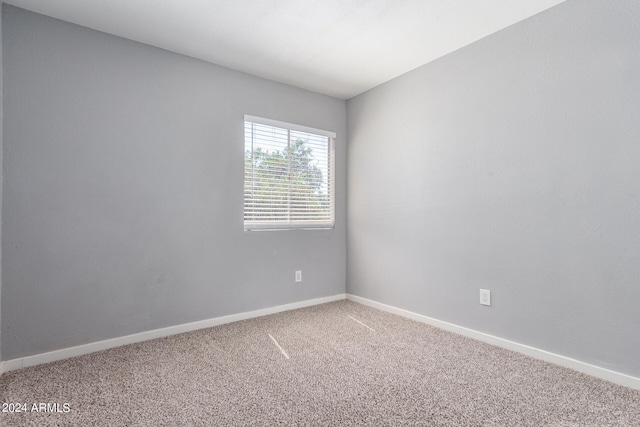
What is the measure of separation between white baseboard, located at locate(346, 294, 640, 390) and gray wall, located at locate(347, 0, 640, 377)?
0.04m

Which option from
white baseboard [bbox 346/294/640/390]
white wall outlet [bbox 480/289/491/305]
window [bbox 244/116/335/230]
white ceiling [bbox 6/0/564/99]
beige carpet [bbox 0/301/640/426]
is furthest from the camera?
window [bbox 244/116/335/230]

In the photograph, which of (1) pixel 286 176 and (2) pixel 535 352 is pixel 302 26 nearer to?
(1) pixel 286 176

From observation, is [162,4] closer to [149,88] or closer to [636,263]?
[149,88]

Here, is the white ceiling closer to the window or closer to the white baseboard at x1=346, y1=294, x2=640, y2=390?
the window

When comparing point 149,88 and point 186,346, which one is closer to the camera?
point 186,346

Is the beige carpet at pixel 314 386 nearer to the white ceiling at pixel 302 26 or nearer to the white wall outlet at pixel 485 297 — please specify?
the white wall outlet at pixel 485 297

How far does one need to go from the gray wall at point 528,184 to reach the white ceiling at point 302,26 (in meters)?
0.27

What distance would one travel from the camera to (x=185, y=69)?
2.80 m

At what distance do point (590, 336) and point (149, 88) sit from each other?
139 inches

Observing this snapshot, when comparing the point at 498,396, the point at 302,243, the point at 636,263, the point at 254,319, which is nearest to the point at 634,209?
the point at 636,263

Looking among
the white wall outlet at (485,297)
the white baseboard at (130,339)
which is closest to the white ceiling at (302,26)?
the white wall outlet at (485,297)

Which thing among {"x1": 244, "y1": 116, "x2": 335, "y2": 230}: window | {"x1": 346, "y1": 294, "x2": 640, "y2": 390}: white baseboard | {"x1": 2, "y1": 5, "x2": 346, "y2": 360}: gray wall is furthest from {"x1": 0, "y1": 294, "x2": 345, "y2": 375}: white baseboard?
{"x1": 346, "y1": 294, "x2": 640, "y2": 390}: white baseboard

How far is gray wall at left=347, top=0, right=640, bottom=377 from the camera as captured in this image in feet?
6.30

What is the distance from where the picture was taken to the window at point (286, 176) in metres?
3.18
